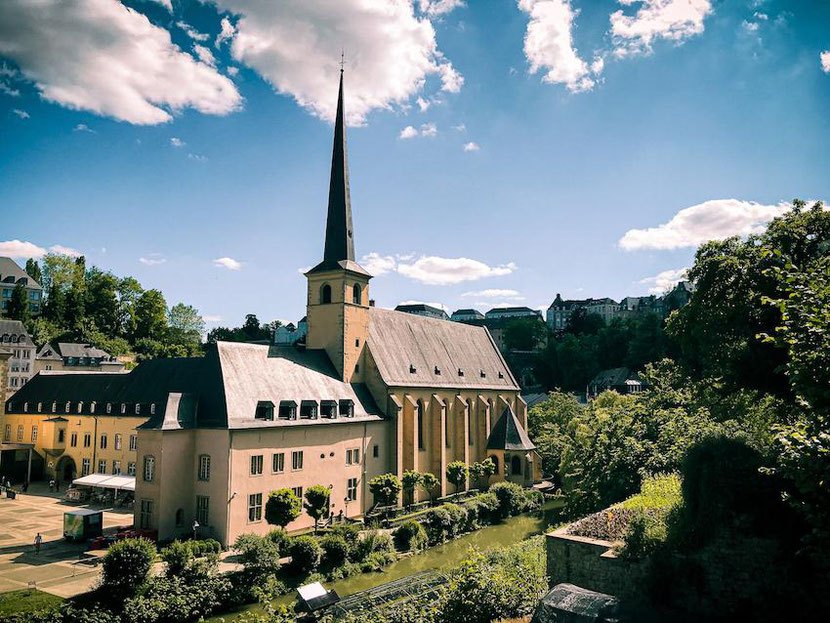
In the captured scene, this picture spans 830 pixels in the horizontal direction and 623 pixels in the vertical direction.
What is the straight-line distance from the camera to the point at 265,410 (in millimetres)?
34594

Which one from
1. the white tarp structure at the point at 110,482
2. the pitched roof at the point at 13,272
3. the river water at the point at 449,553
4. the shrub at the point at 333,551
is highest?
the pitched roof at the point at 13,272

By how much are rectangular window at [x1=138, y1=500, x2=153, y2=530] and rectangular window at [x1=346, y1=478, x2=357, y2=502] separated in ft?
41.9

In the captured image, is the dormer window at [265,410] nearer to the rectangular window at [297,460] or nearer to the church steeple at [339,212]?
the rectangular window at [297,460]

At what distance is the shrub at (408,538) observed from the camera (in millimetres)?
33281

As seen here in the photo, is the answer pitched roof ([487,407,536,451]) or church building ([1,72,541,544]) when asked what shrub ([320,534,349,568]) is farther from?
pitched roof ([487,407,536,451])

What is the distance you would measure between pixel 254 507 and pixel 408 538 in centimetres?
913

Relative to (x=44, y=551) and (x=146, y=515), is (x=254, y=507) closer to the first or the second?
(x=146, y=515)

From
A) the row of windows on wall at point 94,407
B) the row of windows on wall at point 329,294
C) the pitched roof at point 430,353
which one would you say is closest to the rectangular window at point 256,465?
the row of windows on wall at point 94,407

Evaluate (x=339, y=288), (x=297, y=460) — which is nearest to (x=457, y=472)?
(x=297, y=460)

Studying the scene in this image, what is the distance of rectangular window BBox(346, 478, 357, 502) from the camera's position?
3912 centimetres

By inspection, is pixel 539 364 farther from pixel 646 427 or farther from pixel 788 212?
pixel 788 212

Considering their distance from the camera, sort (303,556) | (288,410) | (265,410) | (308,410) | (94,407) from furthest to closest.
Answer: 1. (94,407)
2. (308,410)
3. (288,410)
4. (265,410)
5. (303,556)

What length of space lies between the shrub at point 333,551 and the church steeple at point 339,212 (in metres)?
20.9

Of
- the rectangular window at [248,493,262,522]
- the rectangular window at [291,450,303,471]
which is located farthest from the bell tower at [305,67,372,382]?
the rectangular window at [248,493,262,522]
